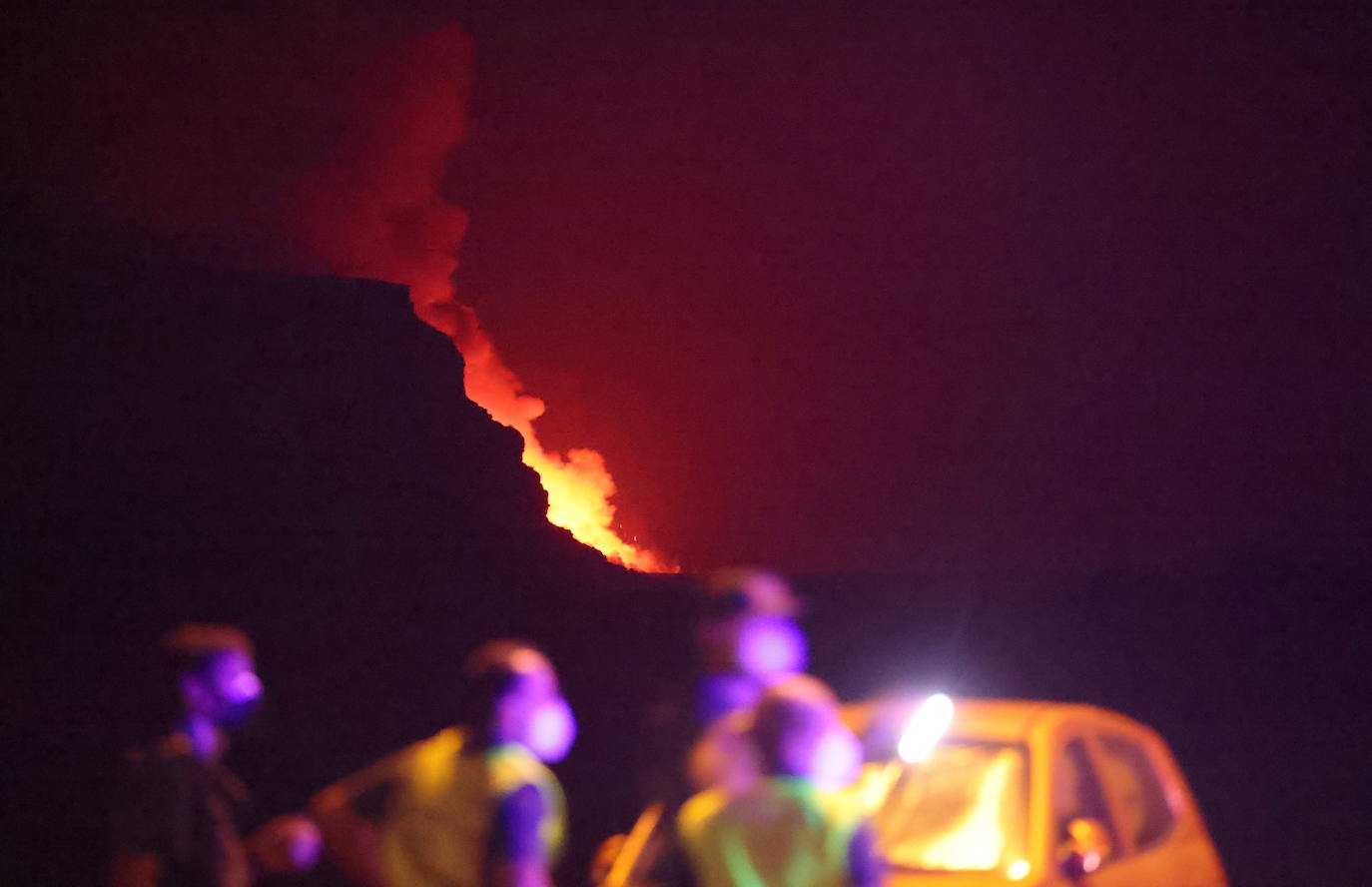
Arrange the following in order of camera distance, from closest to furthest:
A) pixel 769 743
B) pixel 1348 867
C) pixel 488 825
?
pixel 769 743, pixel 488 825, pixel 1348 867

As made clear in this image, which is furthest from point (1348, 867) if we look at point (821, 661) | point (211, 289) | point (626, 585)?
point (211, 289)

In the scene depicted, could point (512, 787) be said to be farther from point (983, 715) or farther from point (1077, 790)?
point (1077, 790)

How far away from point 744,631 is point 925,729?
47.5 inches

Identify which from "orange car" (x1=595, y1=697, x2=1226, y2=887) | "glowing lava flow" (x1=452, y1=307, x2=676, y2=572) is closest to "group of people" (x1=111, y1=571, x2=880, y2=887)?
"orange car" (x1=595, y1=697, x2=1226, y2=887)

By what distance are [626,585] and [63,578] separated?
884 cm

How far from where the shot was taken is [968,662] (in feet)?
73.0

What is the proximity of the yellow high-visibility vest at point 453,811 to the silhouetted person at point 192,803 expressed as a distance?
0.51 metres

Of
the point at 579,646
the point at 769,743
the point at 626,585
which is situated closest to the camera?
the point at 769,743

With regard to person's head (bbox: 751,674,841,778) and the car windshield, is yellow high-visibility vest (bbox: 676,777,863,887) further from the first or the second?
the car windshield

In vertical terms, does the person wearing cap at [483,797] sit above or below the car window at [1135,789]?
below

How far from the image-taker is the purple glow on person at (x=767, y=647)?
4.26 meters

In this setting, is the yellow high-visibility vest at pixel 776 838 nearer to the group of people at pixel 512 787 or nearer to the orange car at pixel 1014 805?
the group of people at pixel 512 787

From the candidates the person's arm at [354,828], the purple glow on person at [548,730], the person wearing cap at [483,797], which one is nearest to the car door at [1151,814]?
the purple glow on person at [548,730]

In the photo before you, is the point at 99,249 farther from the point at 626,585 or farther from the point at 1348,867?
the point at 1348,867
